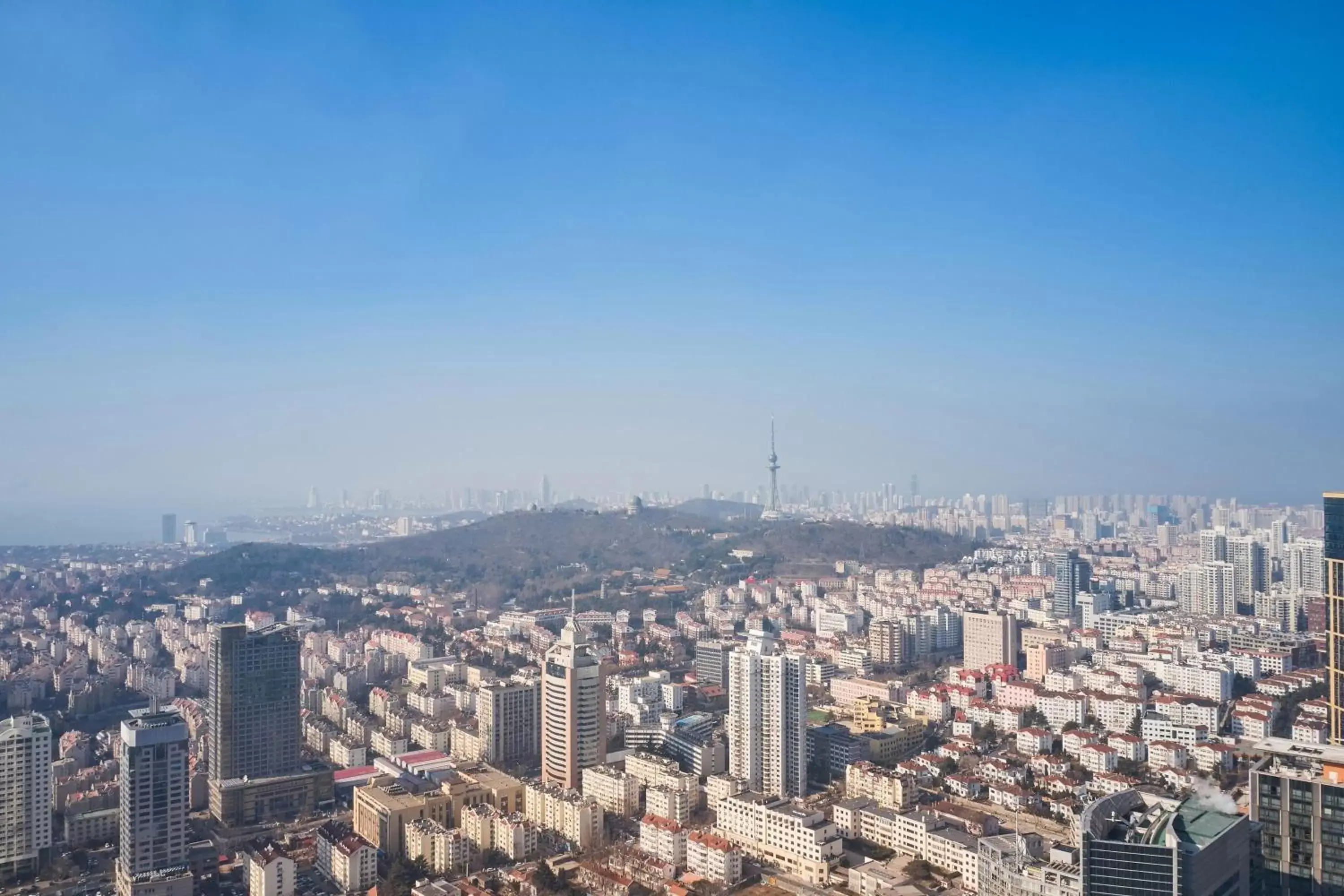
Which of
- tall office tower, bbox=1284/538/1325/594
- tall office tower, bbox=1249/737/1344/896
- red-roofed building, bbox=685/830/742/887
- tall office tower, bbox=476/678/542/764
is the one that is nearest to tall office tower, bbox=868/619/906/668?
tall office tower, bbox=476/678/542/764

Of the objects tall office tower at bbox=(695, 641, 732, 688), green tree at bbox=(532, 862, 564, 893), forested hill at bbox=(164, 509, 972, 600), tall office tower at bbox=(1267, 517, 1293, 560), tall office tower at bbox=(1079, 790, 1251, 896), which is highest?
tall office tower at bbox=(1079, 790, 1251, 896)

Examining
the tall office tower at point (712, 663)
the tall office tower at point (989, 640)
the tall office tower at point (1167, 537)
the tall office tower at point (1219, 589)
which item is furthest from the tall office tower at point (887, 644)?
the tall office tower at point (1167, 537)

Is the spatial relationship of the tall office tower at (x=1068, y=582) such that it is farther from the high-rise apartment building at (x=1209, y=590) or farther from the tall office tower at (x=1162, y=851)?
the tall office tower at (x=1162, y=851)

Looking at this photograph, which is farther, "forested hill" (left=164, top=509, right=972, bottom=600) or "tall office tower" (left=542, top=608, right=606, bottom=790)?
"forested hill" (left=164, top=509, right=972, bottom=600)

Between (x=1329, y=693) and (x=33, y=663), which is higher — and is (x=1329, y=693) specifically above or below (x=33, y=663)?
above

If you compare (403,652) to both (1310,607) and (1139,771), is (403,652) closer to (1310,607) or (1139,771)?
(1139,771)

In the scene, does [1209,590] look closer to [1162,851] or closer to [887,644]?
[887,644]

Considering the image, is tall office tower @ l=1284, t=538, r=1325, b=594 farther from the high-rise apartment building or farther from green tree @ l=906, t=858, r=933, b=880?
green tree @ l=906, t=858, r=933, b=880

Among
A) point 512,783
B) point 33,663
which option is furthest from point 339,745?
point 33,663
